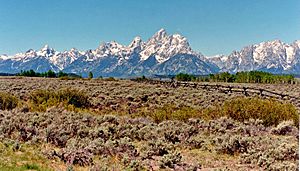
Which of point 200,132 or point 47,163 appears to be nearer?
point 47,163

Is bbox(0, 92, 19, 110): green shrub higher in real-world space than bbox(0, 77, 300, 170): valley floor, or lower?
higher

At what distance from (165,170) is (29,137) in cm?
538

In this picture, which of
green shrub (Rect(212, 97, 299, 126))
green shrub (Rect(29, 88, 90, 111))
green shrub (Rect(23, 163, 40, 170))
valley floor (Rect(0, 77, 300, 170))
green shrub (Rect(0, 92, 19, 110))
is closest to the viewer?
green shrub (Rect(23, 163, 40, 170))

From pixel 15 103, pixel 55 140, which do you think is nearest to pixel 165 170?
pixel 55 140

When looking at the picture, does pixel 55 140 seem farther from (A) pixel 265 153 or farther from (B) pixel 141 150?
(A) pixel 265 153

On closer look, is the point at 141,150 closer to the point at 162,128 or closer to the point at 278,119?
the point at 162,128

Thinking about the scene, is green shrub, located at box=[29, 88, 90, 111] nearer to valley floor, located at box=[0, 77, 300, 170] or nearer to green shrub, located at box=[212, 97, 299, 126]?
valley floor, located at box=[0, 77, 300, 170]

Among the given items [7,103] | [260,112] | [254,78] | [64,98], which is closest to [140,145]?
[260,112]

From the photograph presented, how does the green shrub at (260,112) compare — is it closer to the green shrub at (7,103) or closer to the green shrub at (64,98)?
the green shrub at (64,98)

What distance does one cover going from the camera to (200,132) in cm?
1324

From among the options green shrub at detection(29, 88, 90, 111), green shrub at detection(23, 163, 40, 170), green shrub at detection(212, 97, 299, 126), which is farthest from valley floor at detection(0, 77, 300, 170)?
green shrub at detection(29, 88, 90, 111)

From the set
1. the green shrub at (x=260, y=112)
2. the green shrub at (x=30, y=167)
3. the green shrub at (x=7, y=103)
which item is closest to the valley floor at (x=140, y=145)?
the green shrub at (x=30, y=167)

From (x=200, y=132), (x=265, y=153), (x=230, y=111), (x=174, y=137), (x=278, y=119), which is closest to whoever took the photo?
(x=265, y=153)

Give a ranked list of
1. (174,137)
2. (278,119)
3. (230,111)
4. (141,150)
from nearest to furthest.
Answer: (141,150)
(174,137)
(278,119)
(230,111)
